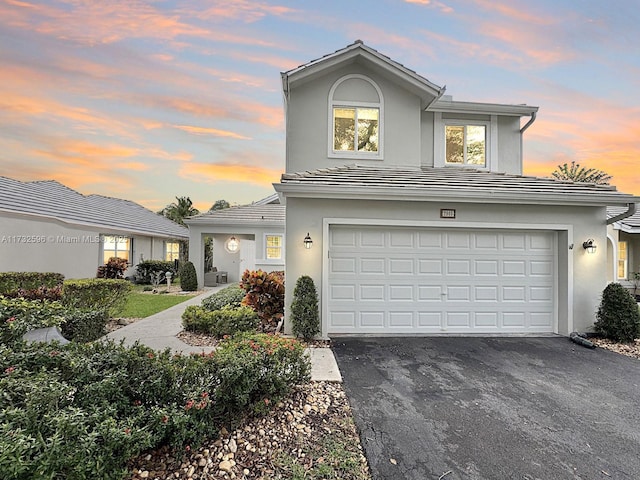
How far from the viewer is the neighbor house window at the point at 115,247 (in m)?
16.4

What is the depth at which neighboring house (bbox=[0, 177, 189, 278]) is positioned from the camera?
38.4 ft

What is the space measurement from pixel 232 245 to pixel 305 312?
50.0 feet

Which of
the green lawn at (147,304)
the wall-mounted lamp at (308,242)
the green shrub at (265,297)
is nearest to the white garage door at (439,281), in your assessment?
the wall-mounted lamp at (308,242)

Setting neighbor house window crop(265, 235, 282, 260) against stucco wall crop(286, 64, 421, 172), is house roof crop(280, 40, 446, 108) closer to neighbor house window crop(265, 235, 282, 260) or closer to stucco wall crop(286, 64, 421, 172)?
stucco wall crop(286, 64, 421, 172)

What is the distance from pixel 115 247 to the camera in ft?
56.0

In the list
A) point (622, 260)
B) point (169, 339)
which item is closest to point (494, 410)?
point (169, 339)

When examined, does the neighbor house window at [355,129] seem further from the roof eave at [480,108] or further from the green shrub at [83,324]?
the green shrub at [83,324]

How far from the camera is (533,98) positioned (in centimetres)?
1220

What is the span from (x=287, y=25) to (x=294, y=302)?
905 centimetres

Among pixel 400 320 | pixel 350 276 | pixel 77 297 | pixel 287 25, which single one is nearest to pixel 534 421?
pixel 400 320

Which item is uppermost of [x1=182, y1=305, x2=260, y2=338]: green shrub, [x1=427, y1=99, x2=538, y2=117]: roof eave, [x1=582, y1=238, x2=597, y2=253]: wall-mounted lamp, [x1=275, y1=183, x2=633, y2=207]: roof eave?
[x1=427, y1=99, x2=538, y2=117]: roof eave

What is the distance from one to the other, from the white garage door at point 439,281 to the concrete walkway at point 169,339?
1.61 m

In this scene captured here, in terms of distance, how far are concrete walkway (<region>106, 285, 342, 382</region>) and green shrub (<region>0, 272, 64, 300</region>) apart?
Answer: 7.00 ft

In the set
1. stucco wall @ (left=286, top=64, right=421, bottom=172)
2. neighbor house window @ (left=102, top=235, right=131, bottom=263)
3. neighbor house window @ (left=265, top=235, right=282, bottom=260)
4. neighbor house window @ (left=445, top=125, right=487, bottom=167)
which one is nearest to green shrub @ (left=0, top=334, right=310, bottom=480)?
stucco wall @ (left=286, top=64, right=421, bottom=172)
